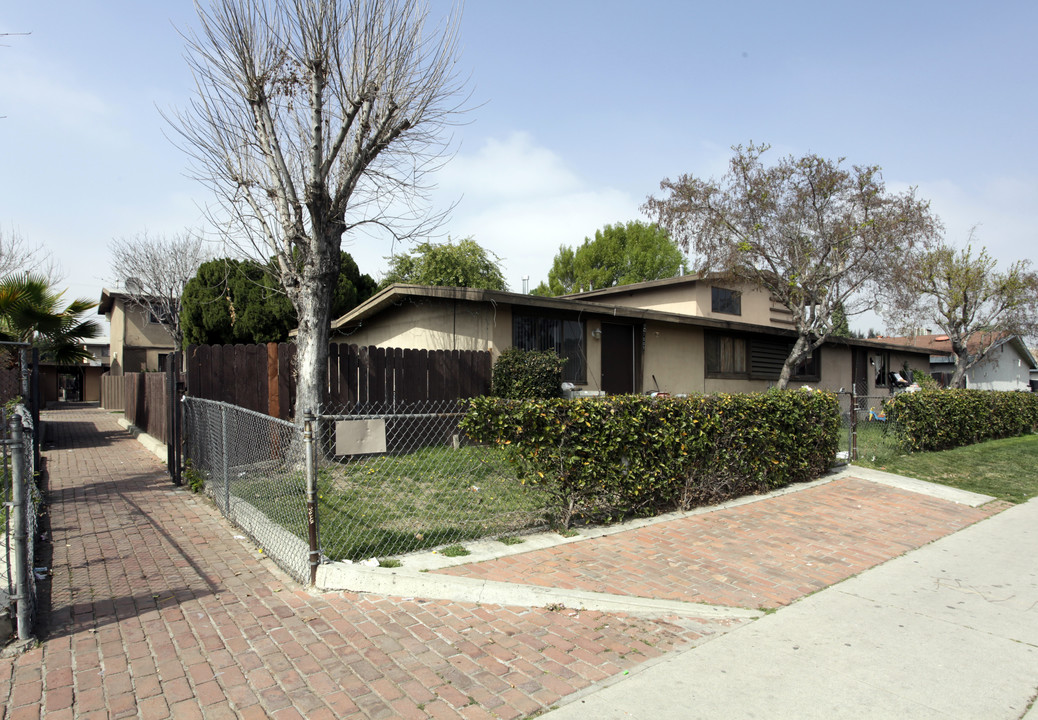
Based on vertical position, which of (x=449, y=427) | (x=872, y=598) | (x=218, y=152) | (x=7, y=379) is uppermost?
(x=218, y=152)

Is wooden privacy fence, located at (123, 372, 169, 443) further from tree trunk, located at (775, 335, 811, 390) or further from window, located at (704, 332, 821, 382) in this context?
tree trunk, located at (775, 335, 811, 390)

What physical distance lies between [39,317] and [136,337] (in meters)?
19.8

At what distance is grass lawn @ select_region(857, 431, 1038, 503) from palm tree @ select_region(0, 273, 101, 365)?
1527 centimetres

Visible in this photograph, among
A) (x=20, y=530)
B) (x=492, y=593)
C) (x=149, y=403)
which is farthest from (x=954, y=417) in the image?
(x=149, y=403)

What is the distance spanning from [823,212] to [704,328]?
4.48 meters

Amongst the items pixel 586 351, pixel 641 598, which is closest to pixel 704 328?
pixel 586 351

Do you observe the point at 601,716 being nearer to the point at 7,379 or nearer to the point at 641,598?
the point at 641,598

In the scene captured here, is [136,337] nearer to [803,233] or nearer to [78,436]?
[78,436]

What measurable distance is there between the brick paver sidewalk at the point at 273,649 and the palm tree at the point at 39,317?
8607mm

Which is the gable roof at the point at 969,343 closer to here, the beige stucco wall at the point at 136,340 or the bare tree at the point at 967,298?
the bare tree at the point at 967,298

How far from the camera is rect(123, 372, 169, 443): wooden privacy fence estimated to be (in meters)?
11.7

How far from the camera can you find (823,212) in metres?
16.5

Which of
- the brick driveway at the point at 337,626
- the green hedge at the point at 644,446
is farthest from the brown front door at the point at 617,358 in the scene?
the brick driveway at the point at 337,626

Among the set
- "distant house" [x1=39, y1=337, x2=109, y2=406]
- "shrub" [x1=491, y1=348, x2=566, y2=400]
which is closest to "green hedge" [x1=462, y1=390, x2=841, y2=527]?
"shrub" [x1=491, y1=348, x2=566, y2=400]
